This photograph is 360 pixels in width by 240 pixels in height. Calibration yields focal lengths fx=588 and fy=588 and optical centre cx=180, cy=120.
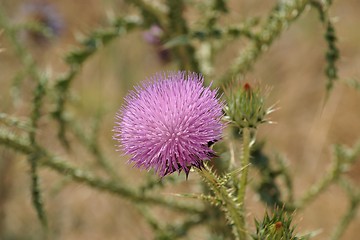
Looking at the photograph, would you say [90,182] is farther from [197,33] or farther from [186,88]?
[186,88]

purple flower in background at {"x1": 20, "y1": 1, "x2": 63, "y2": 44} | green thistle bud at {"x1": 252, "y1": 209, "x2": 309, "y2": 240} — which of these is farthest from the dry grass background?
green thistle bud at {"x1": 252, "y1": 209, "x2": 309, "y2": 240}

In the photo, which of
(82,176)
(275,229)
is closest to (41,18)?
(82,176)

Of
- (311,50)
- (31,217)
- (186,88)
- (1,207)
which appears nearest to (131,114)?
(186,88)

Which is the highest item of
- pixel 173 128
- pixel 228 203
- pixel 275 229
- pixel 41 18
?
pixel 41 18

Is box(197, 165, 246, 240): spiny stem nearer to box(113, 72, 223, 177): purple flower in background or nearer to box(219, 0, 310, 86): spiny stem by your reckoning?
box(113, 72, 223, 177): purple flower in background

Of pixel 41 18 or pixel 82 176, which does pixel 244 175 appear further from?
pixel 41 18

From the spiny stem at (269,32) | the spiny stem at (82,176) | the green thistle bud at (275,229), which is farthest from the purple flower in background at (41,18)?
the green thistle bud at (275,229)
